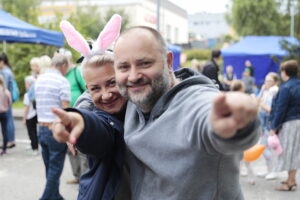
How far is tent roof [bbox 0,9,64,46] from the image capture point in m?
7.78

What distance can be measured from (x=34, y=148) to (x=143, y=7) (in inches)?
1251

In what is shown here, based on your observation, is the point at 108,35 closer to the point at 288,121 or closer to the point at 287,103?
the point at 287,103

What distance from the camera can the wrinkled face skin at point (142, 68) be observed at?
1.30 m

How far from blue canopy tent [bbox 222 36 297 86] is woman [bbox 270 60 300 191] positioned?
37.1 feet

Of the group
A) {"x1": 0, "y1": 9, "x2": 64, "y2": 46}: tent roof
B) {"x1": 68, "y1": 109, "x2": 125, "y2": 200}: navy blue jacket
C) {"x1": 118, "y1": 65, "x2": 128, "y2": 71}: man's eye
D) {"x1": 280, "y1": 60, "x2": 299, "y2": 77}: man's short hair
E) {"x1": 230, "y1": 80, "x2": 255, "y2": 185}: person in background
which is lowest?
{"x1": 230, "y1": 80, "x2": 255, "y2": 185}: person in background

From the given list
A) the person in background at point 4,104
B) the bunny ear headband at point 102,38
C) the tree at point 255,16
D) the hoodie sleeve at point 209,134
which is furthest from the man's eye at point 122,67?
the tree at point 255,16

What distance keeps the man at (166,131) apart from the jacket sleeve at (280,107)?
3613 mm

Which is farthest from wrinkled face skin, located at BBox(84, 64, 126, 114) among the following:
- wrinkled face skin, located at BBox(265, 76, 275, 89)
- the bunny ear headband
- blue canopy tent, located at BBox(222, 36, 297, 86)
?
blue canopy tent, located at BBox(222, 36, 297, 86)

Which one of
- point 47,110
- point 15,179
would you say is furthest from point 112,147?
point 15,179

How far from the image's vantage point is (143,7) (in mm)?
36656

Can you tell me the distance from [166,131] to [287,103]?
3874mm

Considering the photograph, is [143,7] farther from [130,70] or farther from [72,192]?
[130,70]

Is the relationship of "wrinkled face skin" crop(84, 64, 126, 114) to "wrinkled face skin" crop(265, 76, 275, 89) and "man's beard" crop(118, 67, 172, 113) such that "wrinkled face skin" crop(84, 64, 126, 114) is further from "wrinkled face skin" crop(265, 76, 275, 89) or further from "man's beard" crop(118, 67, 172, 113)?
"wrinkled face skin" crop(265, 76, 275, 89)

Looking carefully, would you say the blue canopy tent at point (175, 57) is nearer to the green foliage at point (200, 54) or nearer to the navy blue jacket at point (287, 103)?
the navy blue jacket at point (287, 103)
